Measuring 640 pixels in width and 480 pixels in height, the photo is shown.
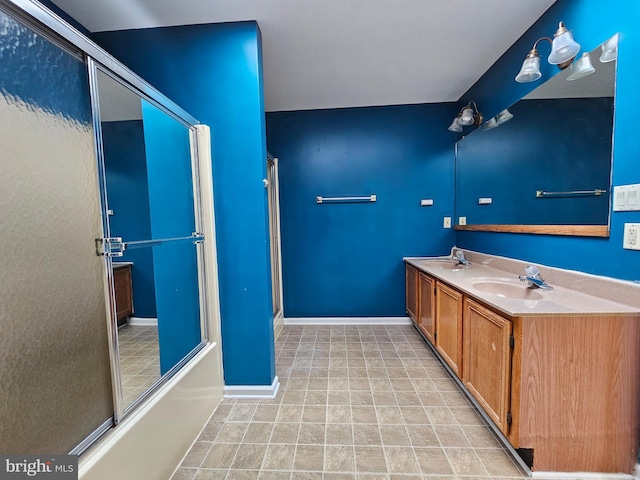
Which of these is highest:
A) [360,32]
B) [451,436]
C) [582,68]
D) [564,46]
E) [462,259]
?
[360,32]

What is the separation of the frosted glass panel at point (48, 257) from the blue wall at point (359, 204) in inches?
84.5

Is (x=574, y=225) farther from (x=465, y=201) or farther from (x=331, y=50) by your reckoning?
(x=331, y=50)

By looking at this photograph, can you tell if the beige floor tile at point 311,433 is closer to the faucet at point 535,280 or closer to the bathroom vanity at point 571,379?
the bathroom vanity at point 571,379

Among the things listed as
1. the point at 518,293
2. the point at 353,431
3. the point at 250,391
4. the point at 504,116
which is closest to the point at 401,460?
the point at 353,431

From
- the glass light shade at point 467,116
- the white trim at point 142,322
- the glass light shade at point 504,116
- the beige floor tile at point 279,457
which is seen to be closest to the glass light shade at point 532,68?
the glass light shade at point 504,116

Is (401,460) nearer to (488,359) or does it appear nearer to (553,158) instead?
(488,359)

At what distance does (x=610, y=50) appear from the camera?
124 centimetres

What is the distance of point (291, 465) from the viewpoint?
1251 millimetres

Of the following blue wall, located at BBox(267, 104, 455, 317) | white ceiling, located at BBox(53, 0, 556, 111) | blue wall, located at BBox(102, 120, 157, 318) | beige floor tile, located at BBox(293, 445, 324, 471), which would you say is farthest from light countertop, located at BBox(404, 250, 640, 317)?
blue wall, located at BBox(102, 120, 157, 318)

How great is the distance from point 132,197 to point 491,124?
9.00 feet

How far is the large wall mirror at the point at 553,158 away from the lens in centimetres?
131

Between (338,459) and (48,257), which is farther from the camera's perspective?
(338,459)

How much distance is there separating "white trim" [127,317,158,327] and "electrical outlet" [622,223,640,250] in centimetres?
241

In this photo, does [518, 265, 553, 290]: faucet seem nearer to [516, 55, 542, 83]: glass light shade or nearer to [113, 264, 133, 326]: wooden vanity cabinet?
[516, 55, 542, 83]: glass light shade
